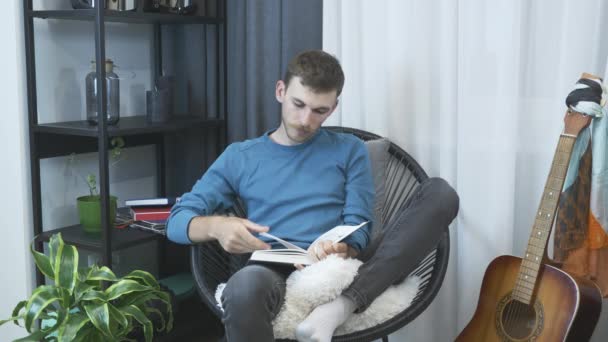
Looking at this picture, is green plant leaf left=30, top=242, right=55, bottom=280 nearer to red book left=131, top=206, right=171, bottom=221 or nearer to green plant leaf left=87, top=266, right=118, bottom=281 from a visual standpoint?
green plant leaf left=87, top=266, right=118, bottom=281

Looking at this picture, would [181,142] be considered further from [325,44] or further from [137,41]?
[325,44]

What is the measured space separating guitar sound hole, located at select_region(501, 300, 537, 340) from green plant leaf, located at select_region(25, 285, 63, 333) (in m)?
1.15

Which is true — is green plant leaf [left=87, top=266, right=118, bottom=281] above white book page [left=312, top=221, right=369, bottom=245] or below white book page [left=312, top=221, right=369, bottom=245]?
below

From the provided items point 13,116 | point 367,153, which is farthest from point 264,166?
point 13,116

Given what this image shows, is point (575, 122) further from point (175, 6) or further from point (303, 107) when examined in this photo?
point (175, 6)

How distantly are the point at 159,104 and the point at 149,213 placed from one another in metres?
0.37

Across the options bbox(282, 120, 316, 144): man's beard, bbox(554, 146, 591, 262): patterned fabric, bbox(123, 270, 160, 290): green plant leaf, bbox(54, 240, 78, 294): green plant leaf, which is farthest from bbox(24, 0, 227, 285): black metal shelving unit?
bbox(554, 146, 591, 262): patterned fabric

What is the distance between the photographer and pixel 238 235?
165 centimetres

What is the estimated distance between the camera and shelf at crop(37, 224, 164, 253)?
213cm

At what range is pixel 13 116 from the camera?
2.17m

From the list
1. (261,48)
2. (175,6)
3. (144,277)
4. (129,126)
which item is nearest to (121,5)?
(175,6)

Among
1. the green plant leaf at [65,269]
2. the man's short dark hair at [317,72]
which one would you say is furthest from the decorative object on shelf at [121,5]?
the green plant leaf at [65,269]

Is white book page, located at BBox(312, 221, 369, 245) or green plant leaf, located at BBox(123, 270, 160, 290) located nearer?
white book page, located at BBox(312, 221, 369, 245)

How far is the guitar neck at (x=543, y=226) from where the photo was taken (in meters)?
1.72
